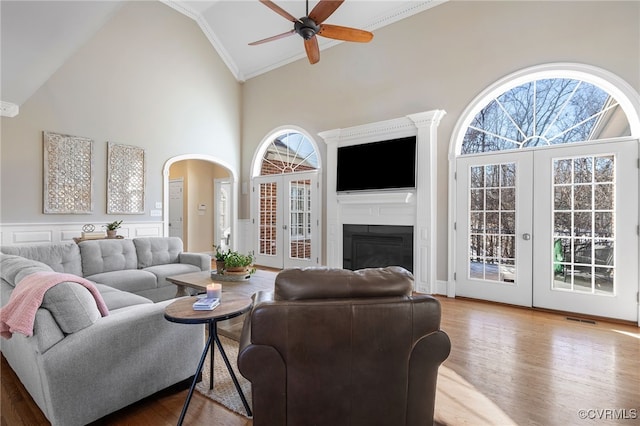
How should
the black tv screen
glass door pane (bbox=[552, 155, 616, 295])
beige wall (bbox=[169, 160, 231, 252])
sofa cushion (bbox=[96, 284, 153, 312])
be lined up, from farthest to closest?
beige wall (bbox=[169, 160, 231, 252]), the black tv screen, glass door pane (bbox=[552, 155, 616, 295]), sofa cushion (bbox=[96, 284, 153, 312])

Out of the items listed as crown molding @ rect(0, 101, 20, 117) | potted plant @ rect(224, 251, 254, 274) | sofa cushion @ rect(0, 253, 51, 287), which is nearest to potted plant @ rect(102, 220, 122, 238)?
crown molding @ rect(0, 101, 20, 117)

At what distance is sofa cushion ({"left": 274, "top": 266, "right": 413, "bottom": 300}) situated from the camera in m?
1.35

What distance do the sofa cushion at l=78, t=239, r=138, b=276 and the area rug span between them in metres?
2.42

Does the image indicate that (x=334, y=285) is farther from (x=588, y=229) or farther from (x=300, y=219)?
(x=300, y=219)

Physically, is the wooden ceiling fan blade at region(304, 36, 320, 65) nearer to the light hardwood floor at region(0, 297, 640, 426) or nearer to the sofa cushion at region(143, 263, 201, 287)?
the sofa cushion at region(143, 263, 201, 287)

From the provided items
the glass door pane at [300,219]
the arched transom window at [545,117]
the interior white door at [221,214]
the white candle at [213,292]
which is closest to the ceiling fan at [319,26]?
the arched transom window at [545,117]

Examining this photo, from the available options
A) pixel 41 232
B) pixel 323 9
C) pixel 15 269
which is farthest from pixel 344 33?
pixel 41 232

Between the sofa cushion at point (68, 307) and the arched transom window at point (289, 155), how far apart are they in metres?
4.71

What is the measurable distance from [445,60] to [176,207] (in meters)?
7.06

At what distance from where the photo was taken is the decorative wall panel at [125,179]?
522 centimetres

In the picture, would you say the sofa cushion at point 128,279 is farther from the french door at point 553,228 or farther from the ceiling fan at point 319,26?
the french door at point 553,228

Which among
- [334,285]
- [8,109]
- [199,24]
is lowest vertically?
[334,285]

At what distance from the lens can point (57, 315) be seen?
1633mm

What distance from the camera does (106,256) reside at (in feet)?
13.1
